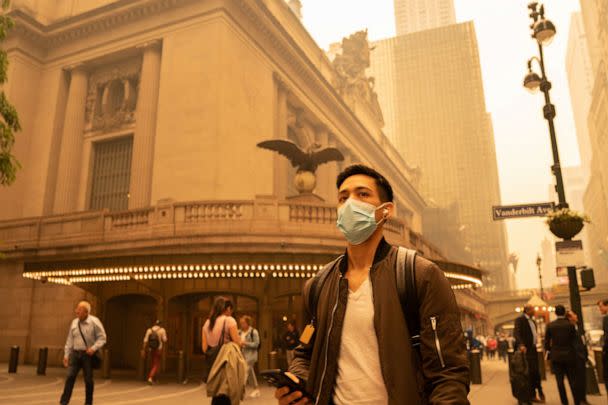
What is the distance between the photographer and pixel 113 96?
99.4 feet

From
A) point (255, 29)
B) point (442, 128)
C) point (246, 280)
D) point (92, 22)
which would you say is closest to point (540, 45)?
point (246, 280)

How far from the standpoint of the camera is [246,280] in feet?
57.9

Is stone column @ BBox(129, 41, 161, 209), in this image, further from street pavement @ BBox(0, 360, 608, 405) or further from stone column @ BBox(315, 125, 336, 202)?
stone column @ BBox(315, 125, 336, 202)

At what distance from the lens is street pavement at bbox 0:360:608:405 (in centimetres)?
1081

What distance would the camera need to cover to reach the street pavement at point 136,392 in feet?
35.5

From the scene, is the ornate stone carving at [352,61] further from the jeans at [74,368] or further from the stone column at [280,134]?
the jeans at [74,368]

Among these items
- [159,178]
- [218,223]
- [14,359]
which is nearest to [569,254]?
[218,223]

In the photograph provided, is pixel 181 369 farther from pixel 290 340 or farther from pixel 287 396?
pixel 287 396

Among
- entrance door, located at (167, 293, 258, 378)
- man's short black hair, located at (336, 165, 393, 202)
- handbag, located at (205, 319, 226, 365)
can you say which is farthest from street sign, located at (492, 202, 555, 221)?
man's short black hair, located at (336, 165, 393, 202)

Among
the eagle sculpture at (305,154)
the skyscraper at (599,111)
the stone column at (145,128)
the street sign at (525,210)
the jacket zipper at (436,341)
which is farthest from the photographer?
the skyscraper at (599,111)

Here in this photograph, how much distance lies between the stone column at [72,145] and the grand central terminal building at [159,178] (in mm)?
81

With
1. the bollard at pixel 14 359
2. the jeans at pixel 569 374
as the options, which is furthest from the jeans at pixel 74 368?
the bollard at pixel 14 359

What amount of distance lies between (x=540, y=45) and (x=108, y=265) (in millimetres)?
14032

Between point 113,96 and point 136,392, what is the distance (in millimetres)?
22142
